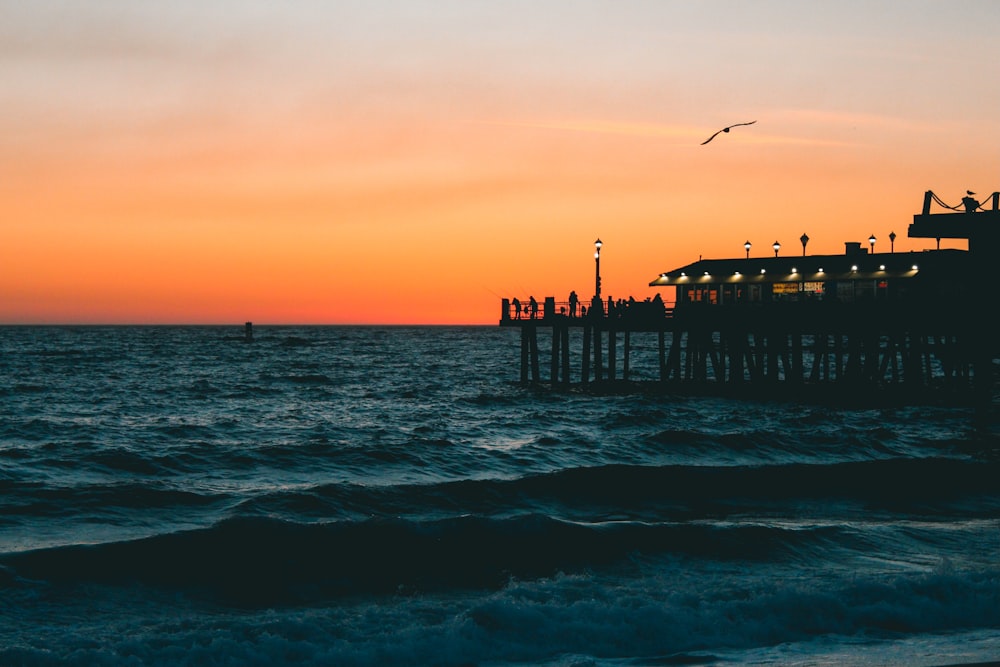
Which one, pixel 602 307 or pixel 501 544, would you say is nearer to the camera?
pixel 501 544

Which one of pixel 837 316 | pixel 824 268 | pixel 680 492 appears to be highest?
pixel 824 268

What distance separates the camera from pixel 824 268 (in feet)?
172

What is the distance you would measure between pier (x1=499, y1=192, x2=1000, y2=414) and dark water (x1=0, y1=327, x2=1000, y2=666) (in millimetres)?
5539

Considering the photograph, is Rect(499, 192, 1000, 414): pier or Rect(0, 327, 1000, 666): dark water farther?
Rect(499, 192, 1000, 414): pier

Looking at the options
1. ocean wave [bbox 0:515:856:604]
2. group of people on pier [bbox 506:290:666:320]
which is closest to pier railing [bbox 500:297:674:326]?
group of people on pier [bbox 506:290:666:320]

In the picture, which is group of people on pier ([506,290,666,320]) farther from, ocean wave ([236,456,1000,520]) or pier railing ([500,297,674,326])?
ocean wave ([236,456,1000,520])

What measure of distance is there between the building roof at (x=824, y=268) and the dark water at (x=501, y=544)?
40.4 ft

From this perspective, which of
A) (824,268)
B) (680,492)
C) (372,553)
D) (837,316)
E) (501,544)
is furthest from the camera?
(824,268)

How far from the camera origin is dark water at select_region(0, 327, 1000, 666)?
13.1 metres

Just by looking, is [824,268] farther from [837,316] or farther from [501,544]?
[501,544]

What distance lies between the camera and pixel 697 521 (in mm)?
21047

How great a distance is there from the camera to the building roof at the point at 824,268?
160ft

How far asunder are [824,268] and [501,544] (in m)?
38.3

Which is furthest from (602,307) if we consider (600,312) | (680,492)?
(680,492)
